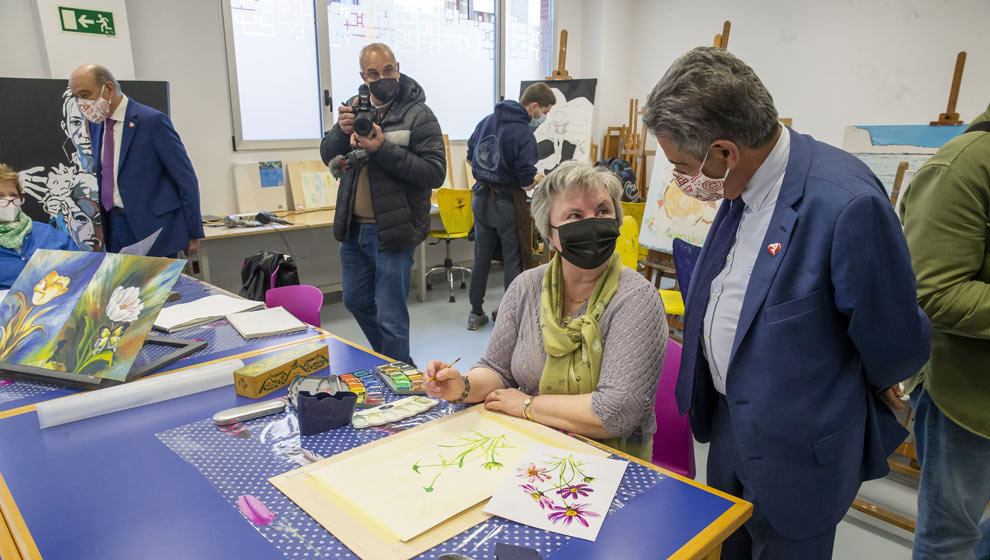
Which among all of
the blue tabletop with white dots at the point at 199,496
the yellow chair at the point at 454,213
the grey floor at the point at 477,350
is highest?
the blue tabletop with white dots at the point at 199,496

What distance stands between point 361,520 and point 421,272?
428cm

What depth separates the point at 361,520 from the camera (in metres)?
1.00

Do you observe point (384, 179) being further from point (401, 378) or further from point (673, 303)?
point (673, 303)

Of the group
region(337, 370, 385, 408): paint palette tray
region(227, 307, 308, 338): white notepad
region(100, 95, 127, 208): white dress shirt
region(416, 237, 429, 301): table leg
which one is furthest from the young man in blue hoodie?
region(337, 370, 385, 408): paint palette tray

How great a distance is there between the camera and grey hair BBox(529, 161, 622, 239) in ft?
5.08

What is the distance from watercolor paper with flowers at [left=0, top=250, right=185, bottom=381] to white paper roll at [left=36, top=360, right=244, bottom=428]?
0.33 feet

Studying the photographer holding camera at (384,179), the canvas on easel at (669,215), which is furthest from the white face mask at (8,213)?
the canvas on easel at (669,215)

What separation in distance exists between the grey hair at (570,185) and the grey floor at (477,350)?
4.87ft

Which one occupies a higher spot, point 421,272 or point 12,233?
point 12,233

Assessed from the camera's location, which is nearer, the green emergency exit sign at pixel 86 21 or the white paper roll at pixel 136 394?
the white paper roll at pixel 136 394

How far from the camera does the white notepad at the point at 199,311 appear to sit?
6.65ft

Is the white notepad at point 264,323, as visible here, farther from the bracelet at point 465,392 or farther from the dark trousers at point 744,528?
the dark trousers at point 744,528

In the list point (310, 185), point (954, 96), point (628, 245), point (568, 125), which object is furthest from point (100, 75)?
point (954, 96)

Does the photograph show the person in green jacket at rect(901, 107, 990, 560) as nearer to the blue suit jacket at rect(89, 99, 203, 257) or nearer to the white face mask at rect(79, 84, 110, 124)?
the blue suit jacket at rect(89, 99, 203, 257)
